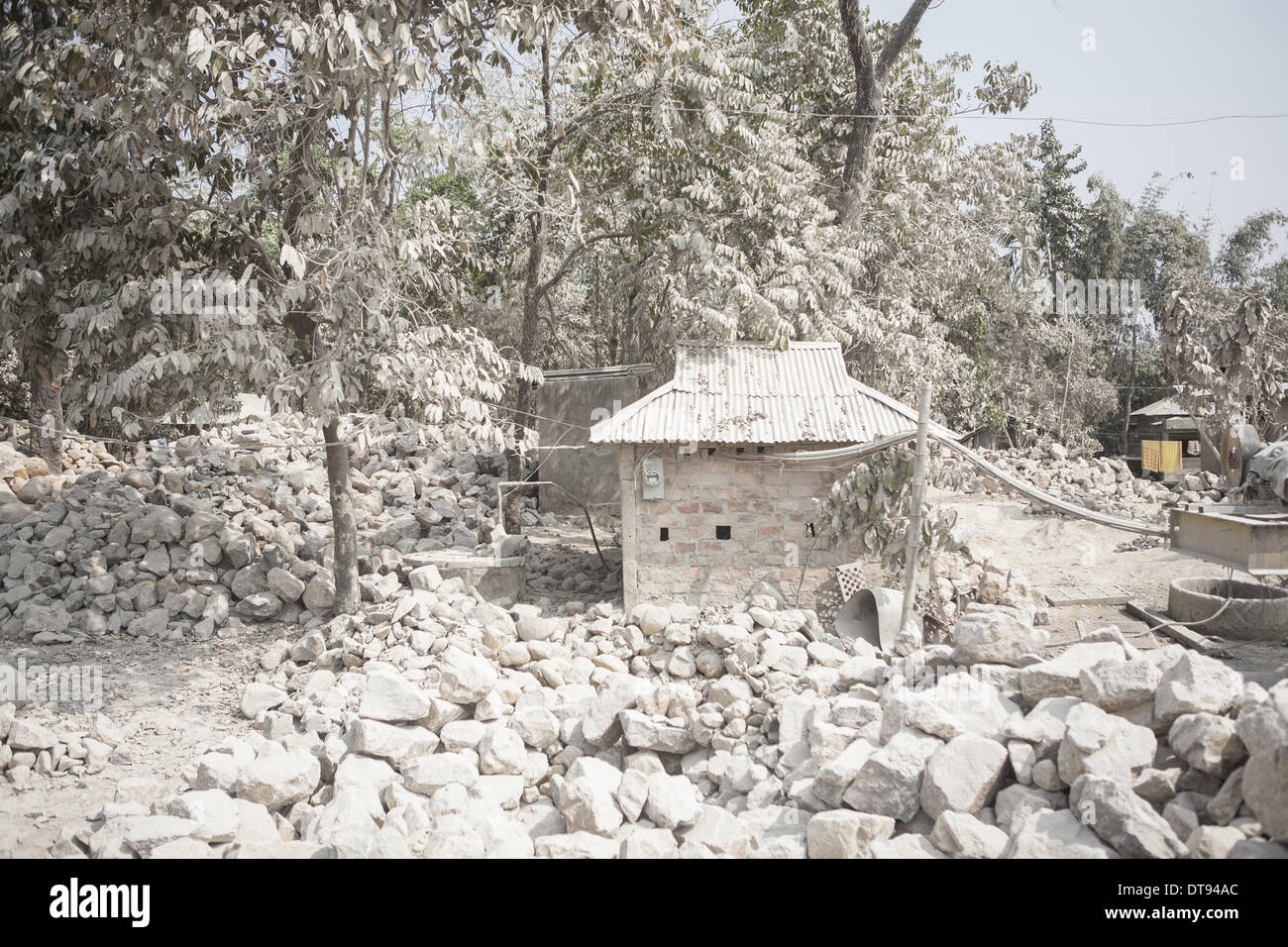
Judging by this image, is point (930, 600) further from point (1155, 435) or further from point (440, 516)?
point (1155, 435)

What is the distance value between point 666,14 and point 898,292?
7555 millimetres

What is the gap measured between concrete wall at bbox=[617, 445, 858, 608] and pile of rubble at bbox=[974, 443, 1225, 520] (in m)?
6.46

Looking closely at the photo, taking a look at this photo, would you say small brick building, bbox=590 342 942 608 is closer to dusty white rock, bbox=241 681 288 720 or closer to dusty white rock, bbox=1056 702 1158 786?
dusty white rock, bbox=241 681 288 720

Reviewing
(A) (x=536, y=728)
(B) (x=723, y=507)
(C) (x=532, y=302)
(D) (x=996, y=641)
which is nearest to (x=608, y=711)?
(A) (x=536, y=728)

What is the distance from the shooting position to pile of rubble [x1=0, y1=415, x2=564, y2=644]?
33.6 feet

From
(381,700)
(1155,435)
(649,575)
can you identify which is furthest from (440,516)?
(1155,435)

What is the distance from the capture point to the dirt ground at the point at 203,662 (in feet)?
21.5

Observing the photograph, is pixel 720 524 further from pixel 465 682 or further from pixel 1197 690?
pixel 1197 690

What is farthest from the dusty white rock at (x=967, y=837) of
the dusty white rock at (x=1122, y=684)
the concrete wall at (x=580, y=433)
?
the concrete wall at (x=580, y=433)

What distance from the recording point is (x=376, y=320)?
29.2ft

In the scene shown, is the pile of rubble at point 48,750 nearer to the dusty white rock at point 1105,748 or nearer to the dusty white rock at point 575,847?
the dusty white rock at point 575,847

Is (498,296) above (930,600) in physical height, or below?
above

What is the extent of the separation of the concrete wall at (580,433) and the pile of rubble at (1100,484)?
631 cm
